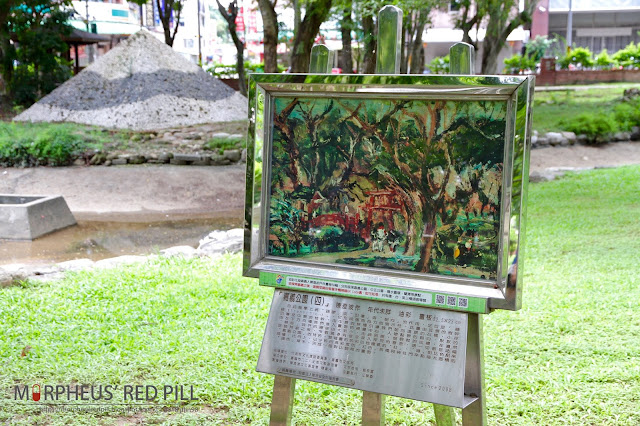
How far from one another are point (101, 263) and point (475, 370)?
4.88 m

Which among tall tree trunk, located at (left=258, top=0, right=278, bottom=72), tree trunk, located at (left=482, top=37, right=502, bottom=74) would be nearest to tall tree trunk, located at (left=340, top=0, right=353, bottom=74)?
tall tree trunk, located at (left=258, top=0, right=278, bottom=72)

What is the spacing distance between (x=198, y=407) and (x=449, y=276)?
1.77 metres

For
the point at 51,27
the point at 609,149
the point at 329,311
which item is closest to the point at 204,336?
the point at 329,311

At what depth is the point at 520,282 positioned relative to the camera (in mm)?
2203

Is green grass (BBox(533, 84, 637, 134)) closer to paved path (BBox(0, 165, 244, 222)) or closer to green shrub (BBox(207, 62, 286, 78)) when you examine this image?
paved path (BBox(0, 165, 244, 222))

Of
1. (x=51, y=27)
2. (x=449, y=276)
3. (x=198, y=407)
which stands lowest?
(x=198, y=407)

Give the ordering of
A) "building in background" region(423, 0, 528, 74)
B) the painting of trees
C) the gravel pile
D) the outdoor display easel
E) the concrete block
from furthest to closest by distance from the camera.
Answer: "building in background" region(423, 0, 528, 74), the gravel pile, the concrete block, the painting of trees, the outdoor display easel

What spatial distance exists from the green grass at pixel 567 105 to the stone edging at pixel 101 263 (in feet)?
38.8

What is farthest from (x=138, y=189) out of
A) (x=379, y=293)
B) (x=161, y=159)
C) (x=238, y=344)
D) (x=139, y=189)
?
(x=379, y=293)

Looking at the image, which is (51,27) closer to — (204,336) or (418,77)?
(204,336)

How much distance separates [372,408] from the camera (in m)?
2.44

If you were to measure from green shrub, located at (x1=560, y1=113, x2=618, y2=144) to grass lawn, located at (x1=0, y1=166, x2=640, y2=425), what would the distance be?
10.5 meters

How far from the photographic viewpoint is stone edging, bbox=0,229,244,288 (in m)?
5.78

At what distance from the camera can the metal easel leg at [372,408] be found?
96.0 inches
